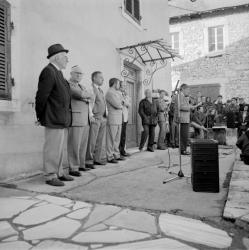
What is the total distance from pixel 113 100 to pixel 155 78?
4.65m

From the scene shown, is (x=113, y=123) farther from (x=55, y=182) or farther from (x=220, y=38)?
(x=220, y=38)

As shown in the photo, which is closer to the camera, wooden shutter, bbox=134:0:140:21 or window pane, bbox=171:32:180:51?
wooden shutter, bbox=134:0:140:21

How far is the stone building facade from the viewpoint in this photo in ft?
56.7

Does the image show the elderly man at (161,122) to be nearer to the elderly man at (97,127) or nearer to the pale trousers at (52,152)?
the elderly man at (97,127)

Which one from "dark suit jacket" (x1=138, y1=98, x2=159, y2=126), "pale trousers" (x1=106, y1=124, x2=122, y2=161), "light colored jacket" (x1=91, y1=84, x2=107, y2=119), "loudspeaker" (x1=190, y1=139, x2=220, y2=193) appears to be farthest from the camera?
"dark suit jacket" (x1=138, y1=98, x2=159, y2=126)

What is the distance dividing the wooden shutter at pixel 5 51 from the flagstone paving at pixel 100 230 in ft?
6.08

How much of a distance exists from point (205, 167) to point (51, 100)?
2.30 metres

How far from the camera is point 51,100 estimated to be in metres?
4.17

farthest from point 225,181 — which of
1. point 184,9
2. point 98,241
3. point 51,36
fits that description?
point 184,9

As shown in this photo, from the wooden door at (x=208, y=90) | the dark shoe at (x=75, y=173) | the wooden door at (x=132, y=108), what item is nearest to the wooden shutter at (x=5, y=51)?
the dark shoe at (x=75, y=173)

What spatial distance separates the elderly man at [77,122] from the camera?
4.81 metres

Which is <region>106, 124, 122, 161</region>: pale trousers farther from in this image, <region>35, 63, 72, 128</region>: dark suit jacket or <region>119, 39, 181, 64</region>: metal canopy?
<region>119, 39, 181, 64</region>: metal canopy

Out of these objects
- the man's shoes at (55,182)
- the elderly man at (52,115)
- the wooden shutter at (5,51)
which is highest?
the wooden shutter at (5,51)

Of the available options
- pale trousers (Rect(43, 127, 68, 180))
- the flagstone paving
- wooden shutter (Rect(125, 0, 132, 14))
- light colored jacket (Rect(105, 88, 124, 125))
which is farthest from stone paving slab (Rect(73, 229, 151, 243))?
wooden shutter (Rect(125, 0, 132, 14))
